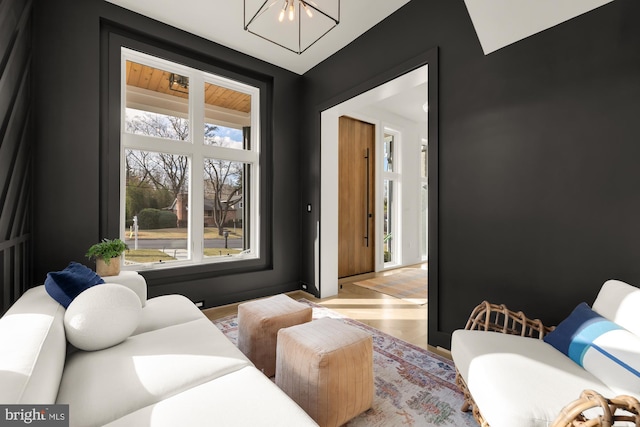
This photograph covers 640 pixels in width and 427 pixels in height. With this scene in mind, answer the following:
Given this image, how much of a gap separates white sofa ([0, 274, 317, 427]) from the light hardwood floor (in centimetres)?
180

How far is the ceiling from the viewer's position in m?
2.82

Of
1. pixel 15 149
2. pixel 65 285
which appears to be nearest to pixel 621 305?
pixel 65 285

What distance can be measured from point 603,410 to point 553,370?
38 centimetres

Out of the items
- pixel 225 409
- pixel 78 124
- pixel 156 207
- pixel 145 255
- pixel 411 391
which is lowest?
pixel 411 391

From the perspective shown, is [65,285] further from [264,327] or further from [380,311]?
[380,311]

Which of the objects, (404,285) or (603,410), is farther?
(404,285)

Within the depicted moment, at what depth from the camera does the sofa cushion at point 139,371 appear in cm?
105

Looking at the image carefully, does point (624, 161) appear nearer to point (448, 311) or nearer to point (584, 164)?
point (584, 164)

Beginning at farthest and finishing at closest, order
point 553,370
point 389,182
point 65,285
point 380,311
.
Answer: point 389,182 < point 380,311 < point 65,285 < point 553,370

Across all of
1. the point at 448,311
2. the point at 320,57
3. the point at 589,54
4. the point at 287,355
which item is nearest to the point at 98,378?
the point at 287,355

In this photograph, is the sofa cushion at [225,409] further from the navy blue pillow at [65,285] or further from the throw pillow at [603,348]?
the throw pillow at [603,348]

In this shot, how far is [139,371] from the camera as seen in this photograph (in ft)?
4.04

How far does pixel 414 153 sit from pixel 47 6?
572cm

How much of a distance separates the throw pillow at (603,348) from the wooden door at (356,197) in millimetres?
3569
